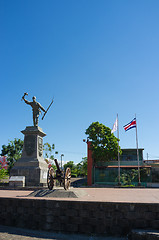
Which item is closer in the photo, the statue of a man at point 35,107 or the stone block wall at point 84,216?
the stone block wall at point 84,216

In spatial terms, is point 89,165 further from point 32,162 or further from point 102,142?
point 32,162

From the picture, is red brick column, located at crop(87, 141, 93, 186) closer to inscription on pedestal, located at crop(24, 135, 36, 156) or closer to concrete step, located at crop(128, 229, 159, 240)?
inscription on pedestal, located at crop(24, 135, 36, 156)

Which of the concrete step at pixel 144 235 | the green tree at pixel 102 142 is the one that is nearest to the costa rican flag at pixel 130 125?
the green tree at pixel 102 142

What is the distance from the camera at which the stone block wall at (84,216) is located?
5.49m

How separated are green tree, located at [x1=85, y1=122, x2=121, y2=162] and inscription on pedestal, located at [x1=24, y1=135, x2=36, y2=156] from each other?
1234 centimetres

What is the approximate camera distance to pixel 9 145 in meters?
36.4

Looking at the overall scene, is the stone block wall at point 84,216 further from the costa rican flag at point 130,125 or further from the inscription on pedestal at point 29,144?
the costa rican flag at point 130,125

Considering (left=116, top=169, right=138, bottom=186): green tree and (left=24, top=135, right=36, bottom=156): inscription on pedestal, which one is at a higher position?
(left=24, top=135, right=36, bottom=156): inscription on pedestal

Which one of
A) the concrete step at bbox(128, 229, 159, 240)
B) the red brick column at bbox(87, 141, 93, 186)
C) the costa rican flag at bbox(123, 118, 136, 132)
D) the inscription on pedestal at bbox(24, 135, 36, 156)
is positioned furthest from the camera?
the red brick column at bbox(87, 141, 93, 186)

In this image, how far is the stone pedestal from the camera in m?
14.5

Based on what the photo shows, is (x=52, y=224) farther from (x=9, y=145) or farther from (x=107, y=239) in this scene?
(x=9, y=145)

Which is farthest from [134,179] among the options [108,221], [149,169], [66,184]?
[108,221]

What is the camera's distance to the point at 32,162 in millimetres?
15141

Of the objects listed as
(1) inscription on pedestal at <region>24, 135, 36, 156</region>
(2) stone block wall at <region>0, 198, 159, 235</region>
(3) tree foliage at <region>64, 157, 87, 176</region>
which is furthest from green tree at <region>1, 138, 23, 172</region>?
(2) stone block wall at <region>0, 198, 159, 235</region>
